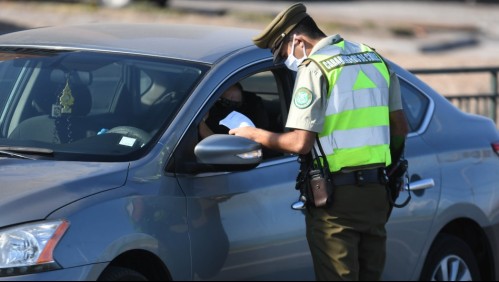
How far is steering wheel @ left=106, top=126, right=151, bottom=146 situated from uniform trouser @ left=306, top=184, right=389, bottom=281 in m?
0.84

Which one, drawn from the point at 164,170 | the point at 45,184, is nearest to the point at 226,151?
the point at 164,170

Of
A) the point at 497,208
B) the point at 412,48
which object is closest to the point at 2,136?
the point at 497,208

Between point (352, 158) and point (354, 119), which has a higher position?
point (354, 119)

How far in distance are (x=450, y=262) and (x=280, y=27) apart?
6.44 feet

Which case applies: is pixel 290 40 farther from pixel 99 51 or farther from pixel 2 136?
pixel 2 136

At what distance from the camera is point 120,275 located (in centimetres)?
403

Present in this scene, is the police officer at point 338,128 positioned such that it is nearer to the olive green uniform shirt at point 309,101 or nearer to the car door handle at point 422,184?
the olive green uniform shirt at point 309,101

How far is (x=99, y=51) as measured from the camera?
191 inches

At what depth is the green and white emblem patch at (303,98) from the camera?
4.39 metres

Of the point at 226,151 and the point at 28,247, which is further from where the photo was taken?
the point at 226,151

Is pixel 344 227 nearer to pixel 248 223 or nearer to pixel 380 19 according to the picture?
pixel 248 223

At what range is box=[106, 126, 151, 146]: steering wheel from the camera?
4431mm

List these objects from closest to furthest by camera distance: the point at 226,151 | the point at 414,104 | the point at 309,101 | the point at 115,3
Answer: the point at 226,151 < the point at 309,101 < the point at 414,104 < the point at 115,3

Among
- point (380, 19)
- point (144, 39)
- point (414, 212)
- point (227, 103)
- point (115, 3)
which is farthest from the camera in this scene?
point (380, 19)
